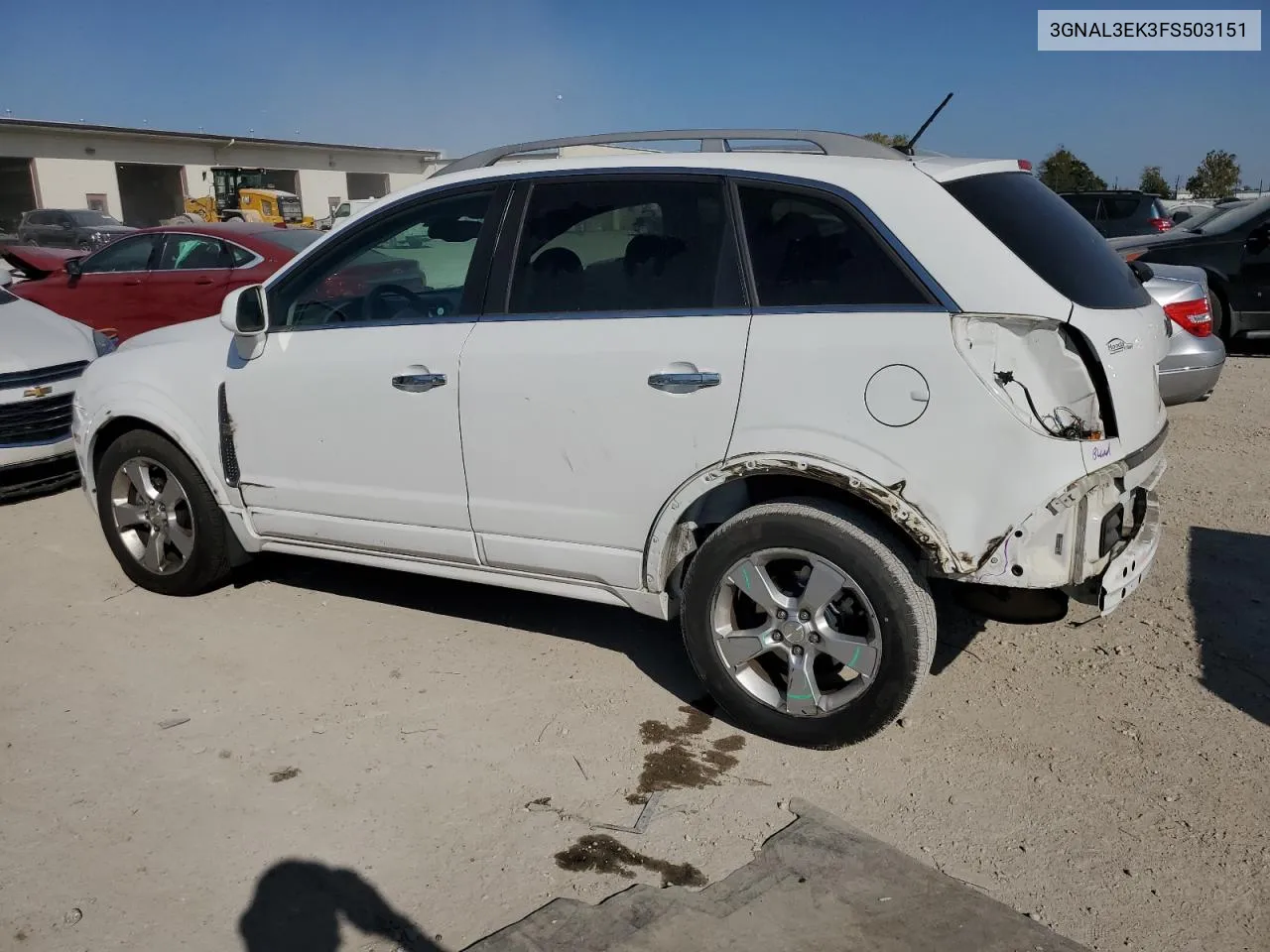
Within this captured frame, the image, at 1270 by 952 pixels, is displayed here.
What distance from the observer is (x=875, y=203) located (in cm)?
336

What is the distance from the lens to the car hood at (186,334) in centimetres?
469

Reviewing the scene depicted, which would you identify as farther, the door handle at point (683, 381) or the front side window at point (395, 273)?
the front side window at point (395, 273)

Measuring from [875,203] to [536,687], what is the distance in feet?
7.07

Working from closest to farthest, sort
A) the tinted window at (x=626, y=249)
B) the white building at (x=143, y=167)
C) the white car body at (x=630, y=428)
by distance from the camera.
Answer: the white car body at (x=630, y=428)
the tinted window at (x=626, y=249)
the white building at (x=143, y=167)

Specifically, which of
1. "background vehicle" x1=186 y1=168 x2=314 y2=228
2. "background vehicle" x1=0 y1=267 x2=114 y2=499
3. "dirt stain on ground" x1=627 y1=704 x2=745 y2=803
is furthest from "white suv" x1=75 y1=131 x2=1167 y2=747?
"background vehicle" x1=186 y1=168 x2=314 y2=228

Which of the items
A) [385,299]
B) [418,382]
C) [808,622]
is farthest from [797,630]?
[385,299]

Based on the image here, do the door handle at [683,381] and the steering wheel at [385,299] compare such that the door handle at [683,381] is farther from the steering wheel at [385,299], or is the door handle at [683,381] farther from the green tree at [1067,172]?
the green tree at [1067,172]

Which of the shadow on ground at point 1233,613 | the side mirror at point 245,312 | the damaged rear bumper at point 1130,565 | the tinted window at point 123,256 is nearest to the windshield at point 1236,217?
the shadow on ground at point 1233,613

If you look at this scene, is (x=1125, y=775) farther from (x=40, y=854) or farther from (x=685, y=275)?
(x=40, y=854)

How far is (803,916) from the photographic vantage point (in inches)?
109

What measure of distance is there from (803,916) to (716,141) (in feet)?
8.39

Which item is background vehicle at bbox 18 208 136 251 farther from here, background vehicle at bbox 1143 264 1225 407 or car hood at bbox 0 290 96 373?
background vehicle at bbox 1143 264 1225 407

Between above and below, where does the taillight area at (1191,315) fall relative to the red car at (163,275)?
below

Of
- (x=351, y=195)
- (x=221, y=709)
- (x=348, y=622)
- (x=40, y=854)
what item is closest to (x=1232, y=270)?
(x=348, y=622)
